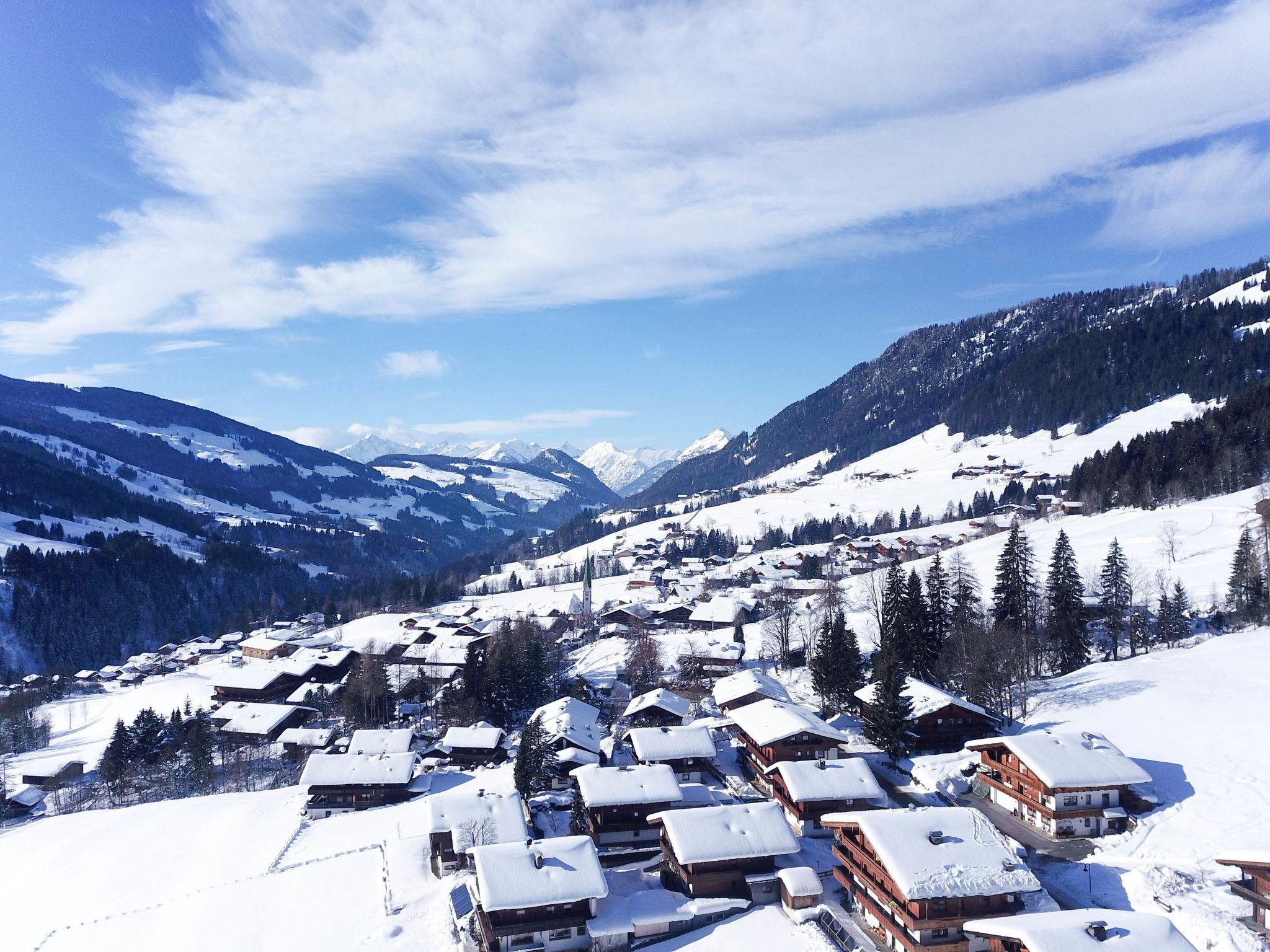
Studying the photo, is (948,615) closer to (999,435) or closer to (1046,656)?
(1046,656)

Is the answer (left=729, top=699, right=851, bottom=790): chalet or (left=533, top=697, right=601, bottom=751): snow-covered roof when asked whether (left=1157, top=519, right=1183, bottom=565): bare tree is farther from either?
(left=533, top=697, right=601, bottom=751): snow-covered roof

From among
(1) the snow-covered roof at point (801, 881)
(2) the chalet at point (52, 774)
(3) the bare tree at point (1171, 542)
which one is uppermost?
(3) the bare tree at point (1171, 542)

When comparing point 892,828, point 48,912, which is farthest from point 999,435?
point 48,912

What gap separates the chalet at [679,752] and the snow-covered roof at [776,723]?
2464 mm

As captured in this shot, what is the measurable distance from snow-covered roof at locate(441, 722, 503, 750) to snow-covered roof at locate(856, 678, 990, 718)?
23.4 m

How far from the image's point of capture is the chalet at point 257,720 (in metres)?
57.3

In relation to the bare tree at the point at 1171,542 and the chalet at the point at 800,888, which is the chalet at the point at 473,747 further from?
the bare tree at the point at 1171,542

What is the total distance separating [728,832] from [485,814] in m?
10.4

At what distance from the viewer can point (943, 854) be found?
23578mm

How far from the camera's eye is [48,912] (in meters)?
32.0

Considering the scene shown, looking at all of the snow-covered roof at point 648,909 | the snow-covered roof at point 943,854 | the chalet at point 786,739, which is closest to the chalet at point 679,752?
the chalet at point 786,739

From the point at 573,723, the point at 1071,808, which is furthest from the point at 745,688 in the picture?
the point at 1071,808

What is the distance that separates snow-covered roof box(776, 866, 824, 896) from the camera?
86.0 feet

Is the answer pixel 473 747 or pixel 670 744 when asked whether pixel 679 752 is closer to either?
pixel 670 744
